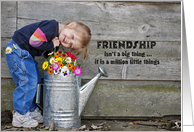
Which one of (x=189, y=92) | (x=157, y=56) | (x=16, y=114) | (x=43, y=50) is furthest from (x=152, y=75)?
(x=16, y=114)

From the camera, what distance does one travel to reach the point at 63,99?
1896mm

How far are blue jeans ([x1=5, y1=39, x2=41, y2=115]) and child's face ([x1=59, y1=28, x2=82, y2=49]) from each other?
322mm

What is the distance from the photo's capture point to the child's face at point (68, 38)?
2.01 m

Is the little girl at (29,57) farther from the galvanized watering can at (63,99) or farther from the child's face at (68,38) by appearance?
the galvanized watering can at (63,99)

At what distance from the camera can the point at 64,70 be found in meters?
1.91

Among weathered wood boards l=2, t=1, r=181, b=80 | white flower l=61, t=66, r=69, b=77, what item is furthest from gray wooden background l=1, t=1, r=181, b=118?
white flower l=61, t=66, r=69, b=77

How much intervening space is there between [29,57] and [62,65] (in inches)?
11.8

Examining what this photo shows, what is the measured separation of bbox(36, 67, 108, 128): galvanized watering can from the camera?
1.90 metres

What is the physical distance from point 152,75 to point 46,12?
4.03 ft

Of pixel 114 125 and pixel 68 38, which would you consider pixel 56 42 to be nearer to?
pixel 68 38

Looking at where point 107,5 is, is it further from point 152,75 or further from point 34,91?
point 34,91

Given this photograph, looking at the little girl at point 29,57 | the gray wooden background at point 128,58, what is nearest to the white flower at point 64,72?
the little girl at point 29,57

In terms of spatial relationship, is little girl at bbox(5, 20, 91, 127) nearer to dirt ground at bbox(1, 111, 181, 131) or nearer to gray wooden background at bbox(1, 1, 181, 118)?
dirt ground at bbox(1, 111, 181, 131)

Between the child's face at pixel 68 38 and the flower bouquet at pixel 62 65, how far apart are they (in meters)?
0.10
